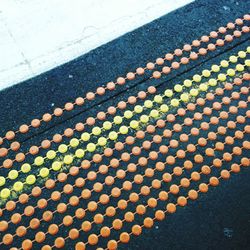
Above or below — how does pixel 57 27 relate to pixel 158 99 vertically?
above

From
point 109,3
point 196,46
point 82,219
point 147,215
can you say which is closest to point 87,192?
point 82,219

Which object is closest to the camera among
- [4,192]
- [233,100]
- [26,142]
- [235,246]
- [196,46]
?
[235,246]

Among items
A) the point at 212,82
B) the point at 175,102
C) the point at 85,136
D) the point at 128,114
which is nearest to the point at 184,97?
the point at 175,102

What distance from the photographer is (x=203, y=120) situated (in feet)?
5.43

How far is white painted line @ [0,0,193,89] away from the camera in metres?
1.87

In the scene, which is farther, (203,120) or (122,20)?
(122,20)

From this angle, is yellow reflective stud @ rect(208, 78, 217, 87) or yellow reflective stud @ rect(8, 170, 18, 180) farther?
yellow reflective stud @ rect(208, 78, 217, 87)

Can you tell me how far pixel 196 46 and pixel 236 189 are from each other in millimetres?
862

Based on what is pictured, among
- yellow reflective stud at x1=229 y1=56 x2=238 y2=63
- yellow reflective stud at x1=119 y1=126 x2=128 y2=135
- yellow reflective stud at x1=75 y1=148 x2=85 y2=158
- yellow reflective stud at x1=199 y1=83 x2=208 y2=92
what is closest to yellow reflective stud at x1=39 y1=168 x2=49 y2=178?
yellow reflective stud at x1=75 y1=148 x2=85 y2=158

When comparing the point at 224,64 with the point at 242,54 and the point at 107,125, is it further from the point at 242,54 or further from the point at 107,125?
the point at 107,125

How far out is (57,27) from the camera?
2006mm

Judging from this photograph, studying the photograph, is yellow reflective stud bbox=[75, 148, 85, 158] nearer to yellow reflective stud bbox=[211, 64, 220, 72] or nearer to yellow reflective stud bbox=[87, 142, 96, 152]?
yellow reflective stud bbox=[87, 142, 96, 152]

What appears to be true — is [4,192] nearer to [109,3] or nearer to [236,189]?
[236,189]

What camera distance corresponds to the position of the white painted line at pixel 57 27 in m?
1.87
